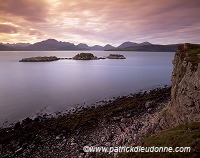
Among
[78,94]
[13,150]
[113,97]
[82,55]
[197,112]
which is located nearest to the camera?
[197,112]

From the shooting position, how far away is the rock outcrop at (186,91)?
44.2 ft

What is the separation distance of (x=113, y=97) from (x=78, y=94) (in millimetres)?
10467

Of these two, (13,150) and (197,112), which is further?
(13,150)

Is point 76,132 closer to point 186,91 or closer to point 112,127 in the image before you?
point 112,127

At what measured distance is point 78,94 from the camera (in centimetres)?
3981

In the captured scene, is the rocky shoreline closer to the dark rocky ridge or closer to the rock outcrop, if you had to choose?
the dark rocky ridge

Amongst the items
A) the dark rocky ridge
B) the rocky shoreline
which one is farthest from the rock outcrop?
the rocky shoreline

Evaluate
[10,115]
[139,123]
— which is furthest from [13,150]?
[139,123]

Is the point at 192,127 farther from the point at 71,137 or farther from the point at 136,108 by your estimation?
the point at 136,108

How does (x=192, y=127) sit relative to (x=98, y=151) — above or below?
above

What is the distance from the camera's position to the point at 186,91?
14.8 metres

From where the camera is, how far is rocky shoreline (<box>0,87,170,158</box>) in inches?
619

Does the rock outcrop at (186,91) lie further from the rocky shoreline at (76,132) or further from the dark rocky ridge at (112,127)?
the rocky shoreline at (76,132)

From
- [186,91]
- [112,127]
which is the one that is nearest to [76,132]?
[112,127]
